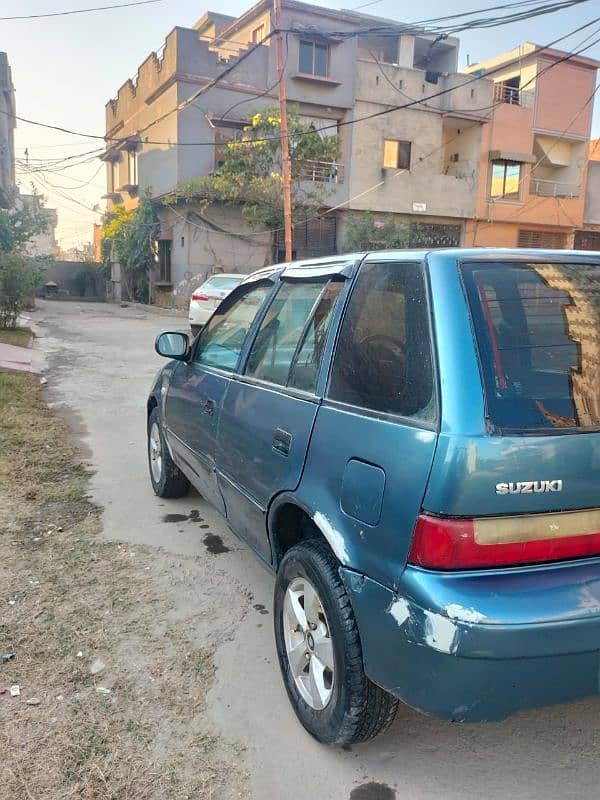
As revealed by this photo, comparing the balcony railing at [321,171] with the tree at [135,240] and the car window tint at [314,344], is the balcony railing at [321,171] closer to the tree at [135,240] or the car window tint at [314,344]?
the tree at [135,240]

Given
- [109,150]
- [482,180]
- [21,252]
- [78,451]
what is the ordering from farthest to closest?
[109,150] → [482,180] → [21,252] → [78,451]

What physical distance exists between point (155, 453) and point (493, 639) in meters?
3.79

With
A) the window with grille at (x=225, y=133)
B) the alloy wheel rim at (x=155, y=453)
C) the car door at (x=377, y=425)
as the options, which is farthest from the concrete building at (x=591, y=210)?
the car door at (x=377, y=425)

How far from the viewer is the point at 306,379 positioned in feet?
9.01

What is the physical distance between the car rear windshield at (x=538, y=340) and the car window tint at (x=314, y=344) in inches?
26.5

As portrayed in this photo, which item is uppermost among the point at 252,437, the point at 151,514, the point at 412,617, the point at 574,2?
the point at 574,2

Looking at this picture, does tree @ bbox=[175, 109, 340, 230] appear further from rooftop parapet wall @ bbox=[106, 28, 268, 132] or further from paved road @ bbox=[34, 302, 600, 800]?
paved road @ bbox=[34, 302, 600, 800]

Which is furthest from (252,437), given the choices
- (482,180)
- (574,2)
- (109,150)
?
(109,150)

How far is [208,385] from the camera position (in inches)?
148

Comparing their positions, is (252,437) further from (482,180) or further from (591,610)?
(482,180)

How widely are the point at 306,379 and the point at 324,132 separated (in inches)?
1025

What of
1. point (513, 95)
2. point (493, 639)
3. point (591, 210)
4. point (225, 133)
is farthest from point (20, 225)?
point (591, 210)

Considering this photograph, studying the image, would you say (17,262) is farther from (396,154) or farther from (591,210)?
(591,210)

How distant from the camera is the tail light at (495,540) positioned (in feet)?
6.19
